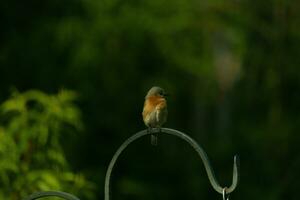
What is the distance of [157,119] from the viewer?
372cm

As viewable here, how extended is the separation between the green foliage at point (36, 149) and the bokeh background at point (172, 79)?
1721 mm

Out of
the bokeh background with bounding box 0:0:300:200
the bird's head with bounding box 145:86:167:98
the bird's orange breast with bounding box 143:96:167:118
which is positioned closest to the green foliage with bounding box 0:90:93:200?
the bird's orange breast with bounding box 143:96:167:118

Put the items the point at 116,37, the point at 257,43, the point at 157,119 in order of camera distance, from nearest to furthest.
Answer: the point at 157,119 < the point at 257,43 < the point at 116,37

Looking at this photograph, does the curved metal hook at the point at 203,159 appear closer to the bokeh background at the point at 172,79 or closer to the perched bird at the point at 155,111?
the perched bird at the point at 155,111

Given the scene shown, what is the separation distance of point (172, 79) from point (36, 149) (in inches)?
245

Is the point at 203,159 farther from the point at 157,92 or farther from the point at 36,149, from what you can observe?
the point at 36,149

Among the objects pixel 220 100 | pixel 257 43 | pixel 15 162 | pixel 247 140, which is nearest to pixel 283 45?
pixel 257 43

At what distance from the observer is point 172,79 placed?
1071 cm

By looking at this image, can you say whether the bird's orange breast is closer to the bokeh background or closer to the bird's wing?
the bird's wing

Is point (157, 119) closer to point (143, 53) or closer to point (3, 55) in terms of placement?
point (3, 55)

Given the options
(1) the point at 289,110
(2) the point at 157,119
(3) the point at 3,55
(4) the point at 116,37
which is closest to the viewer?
(2) the point at 157,119

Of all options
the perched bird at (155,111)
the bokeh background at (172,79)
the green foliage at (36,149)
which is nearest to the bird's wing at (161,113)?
the perched bird at (155,111)

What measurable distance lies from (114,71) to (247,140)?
1.75m

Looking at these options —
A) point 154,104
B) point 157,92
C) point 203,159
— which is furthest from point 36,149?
point 203,159
